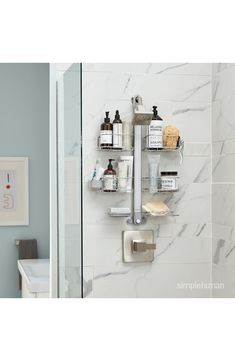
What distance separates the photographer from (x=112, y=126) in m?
1.78

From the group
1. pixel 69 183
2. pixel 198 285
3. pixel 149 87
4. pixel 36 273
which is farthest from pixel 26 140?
pixel 198 285

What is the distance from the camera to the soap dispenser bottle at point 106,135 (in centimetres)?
176

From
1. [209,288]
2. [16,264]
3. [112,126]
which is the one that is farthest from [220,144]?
[16,264]

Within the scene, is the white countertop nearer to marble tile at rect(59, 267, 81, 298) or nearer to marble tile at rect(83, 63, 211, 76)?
marble tile at rect(59, 267, 81, 298)

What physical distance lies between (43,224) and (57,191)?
1.38m

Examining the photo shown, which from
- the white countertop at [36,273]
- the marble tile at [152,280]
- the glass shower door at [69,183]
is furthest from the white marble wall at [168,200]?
the white countertop at [36,273]

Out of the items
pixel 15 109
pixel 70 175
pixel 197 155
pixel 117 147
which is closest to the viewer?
pixel 70 175

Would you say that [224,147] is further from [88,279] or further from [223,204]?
[88,279]

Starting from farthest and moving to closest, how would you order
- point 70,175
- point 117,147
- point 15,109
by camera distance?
point 15,109 < point 117,147 < point 70,175

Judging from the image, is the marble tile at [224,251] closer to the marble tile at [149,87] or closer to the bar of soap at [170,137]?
the bar of soap at [170,137]

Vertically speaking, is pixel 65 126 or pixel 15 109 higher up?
pixel 15 109

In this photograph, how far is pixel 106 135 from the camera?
1.76 meters

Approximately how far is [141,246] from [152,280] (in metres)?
0.16

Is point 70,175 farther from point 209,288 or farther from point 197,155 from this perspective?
point 209,288
